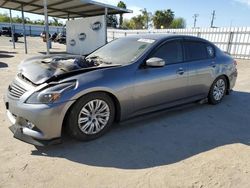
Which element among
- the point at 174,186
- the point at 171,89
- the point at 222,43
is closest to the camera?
the point at 174,186

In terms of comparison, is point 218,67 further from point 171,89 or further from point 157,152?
point 157,152

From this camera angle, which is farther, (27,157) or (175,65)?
(175,65)

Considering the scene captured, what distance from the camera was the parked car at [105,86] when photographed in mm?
3205

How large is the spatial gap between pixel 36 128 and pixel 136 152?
139 centimetres

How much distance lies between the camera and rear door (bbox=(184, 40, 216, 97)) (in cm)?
489

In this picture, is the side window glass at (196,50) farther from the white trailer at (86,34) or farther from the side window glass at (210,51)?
the white trailer at (86,34)

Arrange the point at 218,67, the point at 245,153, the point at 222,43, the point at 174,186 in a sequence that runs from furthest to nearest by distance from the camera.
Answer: the point at 222,43 < the point at 218,67 < the point at 245,153 < the point at 174,186

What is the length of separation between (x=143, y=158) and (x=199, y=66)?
8.74 ft

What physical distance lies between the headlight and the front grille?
274 millimetres

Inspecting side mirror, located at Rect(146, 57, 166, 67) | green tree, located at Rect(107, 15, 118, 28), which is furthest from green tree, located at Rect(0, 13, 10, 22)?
side mirror, located at Rect(146, 57, 166, 67)

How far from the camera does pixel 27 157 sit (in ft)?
10.4

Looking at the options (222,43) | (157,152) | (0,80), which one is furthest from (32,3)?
(157,152)

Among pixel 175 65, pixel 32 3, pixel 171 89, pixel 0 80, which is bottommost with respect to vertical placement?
pixel 0 80

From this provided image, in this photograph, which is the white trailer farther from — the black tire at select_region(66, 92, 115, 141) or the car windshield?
the black tire at select_region(66, 92, 115, 141)
